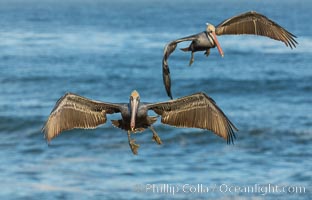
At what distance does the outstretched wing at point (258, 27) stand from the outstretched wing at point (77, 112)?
14.0ft

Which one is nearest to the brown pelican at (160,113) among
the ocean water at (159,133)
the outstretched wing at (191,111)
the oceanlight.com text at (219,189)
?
the outstretched wing at (191,111)

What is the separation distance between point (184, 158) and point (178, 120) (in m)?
28.6

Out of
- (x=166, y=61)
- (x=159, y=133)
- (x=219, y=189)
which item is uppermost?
(x=166, y=61)

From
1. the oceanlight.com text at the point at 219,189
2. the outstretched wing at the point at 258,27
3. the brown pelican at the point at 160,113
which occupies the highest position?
the outstretched wing at the point at 258,27

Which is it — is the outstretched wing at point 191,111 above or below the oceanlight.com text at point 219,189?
above

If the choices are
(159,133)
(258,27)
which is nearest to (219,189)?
(159,133)

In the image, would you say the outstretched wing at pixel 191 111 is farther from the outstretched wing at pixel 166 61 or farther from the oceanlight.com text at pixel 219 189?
the oceanlight.com text at pixel 219 189

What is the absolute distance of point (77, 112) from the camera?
66.8 feet

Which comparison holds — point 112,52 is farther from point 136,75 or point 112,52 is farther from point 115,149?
point 115,149

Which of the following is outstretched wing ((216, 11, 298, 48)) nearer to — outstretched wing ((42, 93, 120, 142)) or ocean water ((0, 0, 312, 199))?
outstretched wing ((42, 93, 120, 142))

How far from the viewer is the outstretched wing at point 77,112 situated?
65.9 feet

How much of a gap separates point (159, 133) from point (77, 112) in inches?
1339

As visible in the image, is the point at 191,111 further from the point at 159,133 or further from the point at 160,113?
the point at 159,133

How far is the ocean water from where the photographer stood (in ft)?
141
